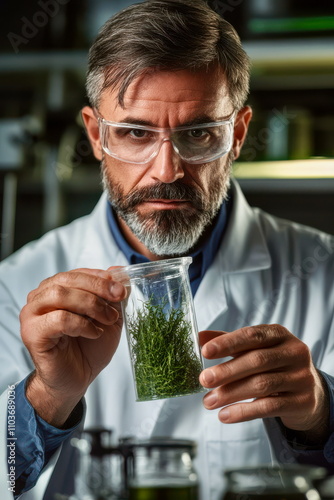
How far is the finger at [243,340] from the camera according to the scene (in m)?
0.83

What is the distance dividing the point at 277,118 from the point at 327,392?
3.66ft

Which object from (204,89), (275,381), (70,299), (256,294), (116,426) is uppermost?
(204,89)

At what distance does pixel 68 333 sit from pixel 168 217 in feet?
1.09

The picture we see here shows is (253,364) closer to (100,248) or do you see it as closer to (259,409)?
(259,409)

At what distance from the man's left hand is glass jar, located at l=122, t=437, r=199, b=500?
10cm

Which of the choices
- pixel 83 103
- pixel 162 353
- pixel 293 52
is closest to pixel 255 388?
pixel 162 353

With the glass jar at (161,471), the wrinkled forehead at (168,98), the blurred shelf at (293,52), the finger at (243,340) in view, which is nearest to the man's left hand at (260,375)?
the finger at (243,340)

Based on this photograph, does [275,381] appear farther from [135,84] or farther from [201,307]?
[135,84]

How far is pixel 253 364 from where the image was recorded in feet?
2.83

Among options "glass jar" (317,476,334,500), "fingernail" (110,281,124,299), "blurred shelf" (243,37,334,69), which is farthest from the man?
"blurred shelf" (243,37,334,69)

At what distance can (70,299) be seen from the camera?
871 millimetres

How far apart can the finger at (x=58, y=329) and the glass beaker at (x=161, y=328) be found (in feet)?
0.20

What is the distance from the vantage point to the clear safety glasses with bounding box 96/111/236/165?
3.50 feet

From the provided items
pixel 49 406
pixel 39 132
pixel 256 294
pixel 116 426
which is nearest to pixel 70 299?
pixel 49 406
